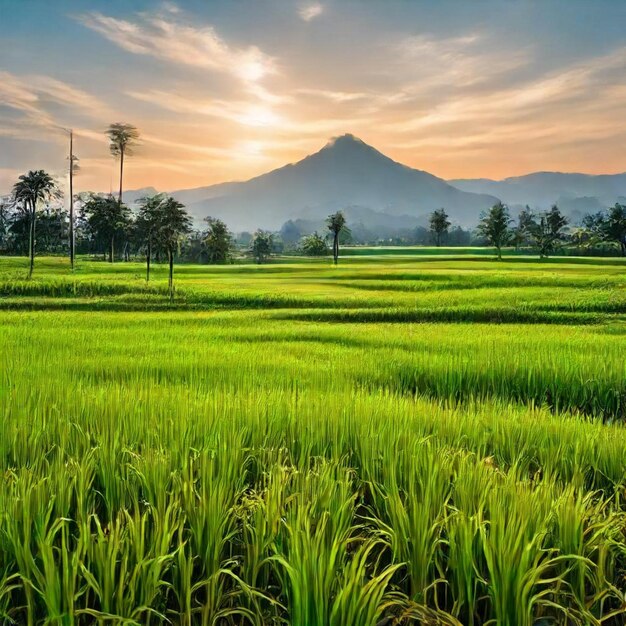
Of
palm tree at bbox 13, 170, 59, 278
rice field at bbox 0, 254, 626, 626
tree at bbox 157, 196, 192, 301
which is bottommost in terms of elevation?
rice field at bbox 0, 254, 626, 626

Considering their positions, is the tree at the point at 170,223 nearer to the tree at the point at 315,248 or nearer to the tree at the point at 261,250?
the tree at the point at 261,250

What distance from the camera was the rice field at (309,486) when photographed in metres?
1.65

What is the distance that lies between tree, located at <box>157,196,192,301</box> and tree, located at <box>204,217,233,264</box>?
68.3 ft

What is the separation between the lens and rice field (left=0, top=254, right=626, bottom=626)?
1.65m

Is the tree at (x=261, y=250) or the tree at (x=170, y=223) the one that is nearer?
the tree at (x=170, y=223)

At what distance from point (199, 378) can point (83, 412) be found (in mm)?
1639

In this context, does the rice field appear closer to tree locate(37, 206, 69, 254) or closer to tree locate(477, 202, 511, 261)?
tree locate(37, 206, 69, 254)

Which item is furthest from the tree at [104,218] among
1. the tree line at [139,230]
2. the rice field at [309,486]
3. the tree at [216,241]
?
the rice field at [309,486]

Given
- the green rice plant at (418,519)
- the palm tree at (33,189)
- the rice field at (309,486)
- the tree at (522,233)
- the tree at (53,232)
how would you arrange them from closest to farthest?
the rice field at (309,486)
the green rice plant at (418,519)
the palm tree at (33,189)
the tree at (53,232)
the tree at (522,233)

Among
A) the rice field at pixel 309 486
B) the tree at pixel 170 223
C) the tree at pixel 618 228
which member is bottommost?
the rice field at pixel 309 486

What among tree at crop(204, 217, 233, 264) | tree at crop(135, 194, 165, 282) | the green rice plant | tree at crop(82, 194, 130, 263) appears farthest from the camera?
tree at crop(204, 217, 233, 264)

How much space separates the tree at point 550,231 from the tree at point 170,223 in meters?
37.3

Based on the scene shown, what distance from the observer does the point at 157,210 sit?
15172 mm

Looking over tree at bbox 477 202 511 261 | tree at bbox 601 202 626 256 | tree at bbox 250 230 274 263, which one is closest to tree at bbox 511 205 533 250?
tree at bbox 477 202 511 261
